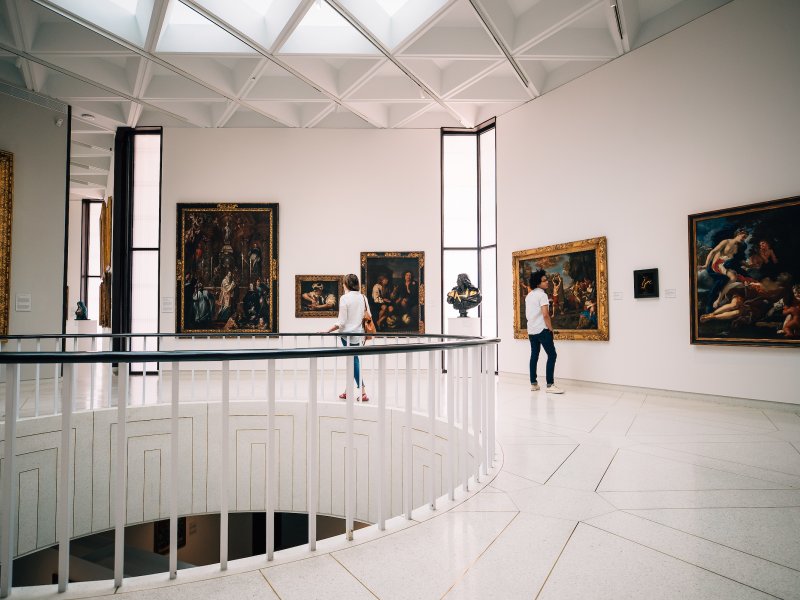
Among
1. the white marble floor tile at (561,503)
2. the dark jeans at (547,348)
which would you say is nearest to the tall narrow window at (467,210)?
the dark jeans at (547,348)

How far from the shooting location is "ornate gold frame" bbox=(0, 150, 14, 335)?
9.22 meters

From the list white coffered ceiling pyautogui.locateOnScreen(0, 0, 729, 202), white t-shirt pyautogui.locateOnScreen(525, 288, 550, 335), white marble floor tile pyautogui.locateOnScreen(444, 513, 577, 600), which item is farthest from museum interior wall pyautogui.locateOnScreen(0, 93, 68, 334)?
white marble floor tile pyautogui.locateOnScreen(444, 513, 577, 600)

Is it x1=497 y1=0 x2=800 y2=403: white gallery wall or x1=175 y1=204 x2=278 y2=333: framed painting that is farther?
x1=175 y1=204 x2=278 y2=333: framed painting

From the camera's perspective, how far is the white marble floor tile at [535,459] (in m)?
3.87

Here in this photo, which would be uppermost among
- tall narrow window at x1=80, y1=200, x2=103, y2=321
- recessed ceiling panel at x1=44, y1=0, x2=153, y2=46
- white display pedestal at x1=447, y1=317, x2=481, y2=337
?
recessed ceiling panel at x1=44, y1=0, x2=153, y2=46

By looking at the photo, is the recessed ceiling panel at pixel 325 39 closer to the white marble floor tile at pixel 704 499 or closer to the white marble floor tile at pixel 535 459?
the white marble floor tile at pixel 535 459

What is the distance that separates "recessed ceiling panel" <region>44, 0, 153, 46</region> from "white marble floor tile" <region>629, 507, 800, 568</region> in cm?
935

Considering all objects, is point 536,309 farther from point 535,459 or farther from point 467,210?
point 535,459

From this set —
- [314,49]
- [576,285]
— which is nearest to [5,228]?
[314,49]

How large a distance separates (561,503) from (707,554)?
91 centimetres

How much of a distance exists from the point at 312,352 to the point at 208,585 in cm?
125

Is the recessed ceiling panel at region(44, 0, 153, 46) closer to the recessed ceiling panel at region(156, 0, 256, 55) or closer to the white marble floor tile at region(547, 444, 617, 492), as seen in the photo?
the recessed ceiling panel at region(156, 0, 256, 55)

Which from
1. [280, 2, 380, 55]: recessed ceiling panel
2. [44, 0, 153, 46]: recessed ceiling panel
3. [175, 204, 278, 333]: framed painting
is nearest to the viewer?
[44, 0, 153, 46]: recessed ceiling panel

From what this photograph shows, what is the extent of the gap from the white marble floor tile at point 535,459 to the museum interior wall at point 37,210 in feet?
32.7
